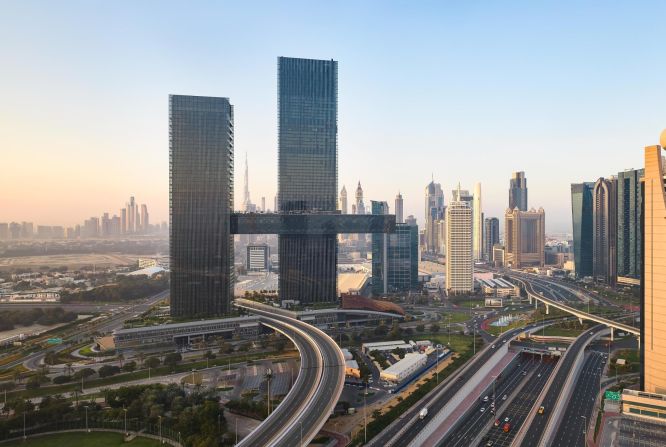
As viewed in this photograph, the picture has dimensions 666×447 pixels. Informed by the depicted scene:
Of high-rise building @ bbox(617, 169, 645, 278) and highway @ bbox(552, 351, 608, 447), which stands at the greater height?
high-rise building @ bbox(617, 169, 645, 278)

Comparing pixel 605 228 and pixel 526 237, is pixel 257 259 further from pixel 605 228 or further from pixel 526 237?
pixel 605 228

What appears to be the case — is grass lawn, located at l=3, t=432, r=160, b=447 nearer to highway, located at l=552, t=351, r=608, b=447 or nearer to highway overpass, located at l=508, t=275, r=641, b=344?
highway, located at l=552, t=351, r=608, b=447

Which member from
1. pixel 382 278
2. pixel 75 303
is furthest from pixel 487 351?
pixel 75 303

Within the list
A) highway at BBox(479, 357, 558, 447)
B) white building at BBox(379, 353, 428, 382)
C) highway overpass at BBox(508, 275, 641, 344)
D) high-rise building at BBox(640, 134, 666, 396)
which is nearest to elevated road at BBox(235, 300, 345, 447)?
white building at BBox(379, 353, 428, 382)

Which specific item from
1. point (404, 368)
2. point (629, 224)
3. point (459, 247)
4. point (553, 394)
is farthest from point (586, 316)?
point (629, 224)

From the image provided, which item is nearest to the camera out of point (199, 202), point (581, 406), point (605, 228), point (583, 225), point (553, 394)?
point (581, 406)

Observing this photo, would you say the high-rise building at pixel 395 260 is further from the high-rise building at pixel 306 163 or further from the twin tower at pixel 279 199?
the high-rise building at pixel 306 163
